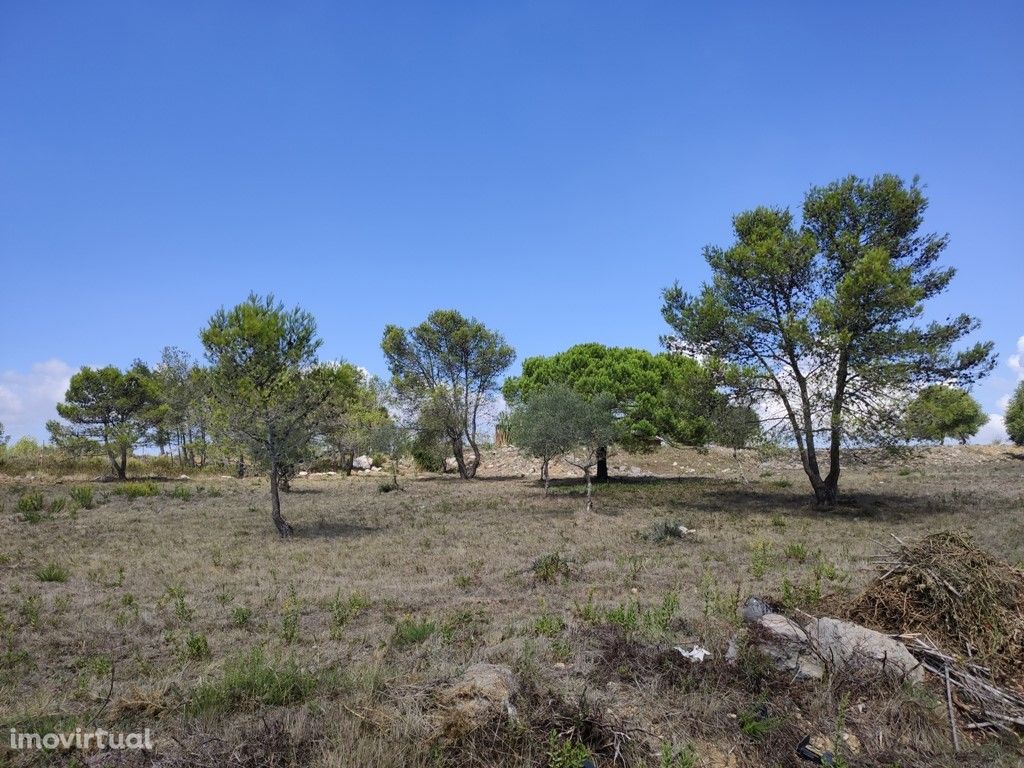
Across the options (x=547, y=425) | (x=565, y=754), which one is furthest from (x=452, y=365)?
(x=565, y=754)

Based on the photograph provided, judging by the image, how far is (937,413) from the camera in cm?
2014

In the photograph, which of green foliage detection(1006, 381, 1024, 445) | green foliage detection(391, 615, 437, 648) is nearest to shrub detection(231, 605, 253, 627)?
green foliage detection(391, 615, 437, 648)

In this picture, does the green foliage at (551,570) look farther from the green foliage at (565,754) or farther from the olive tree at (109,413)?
the olive tree at (109,413)

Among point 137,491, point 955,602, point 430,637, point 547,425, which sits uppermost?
point 547,425

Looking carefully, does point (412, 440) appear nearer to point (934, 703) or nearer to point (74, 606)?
point (74, 606)

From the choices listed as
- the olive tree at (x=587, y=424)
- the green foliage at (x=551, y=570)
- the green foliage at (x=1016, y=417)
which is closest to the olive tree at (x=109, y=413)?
the olive tree at (x=587, y=424)

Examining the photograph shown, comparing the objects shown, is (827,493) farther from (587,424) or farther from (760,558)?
(760,558)

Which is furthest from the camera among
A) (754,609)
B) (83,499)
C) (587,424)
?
(587,424)

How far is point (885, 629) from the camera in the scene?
7.28 m

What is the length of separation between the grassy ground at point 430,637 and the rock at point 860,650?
0.23 m

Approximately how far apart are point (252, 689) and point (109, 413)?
45202mm

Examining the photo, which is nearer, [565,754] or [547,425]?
[565,754]

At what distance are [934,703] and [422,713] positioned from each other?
5.05 meters

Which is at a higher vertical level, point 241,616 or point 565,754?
point 565,754
